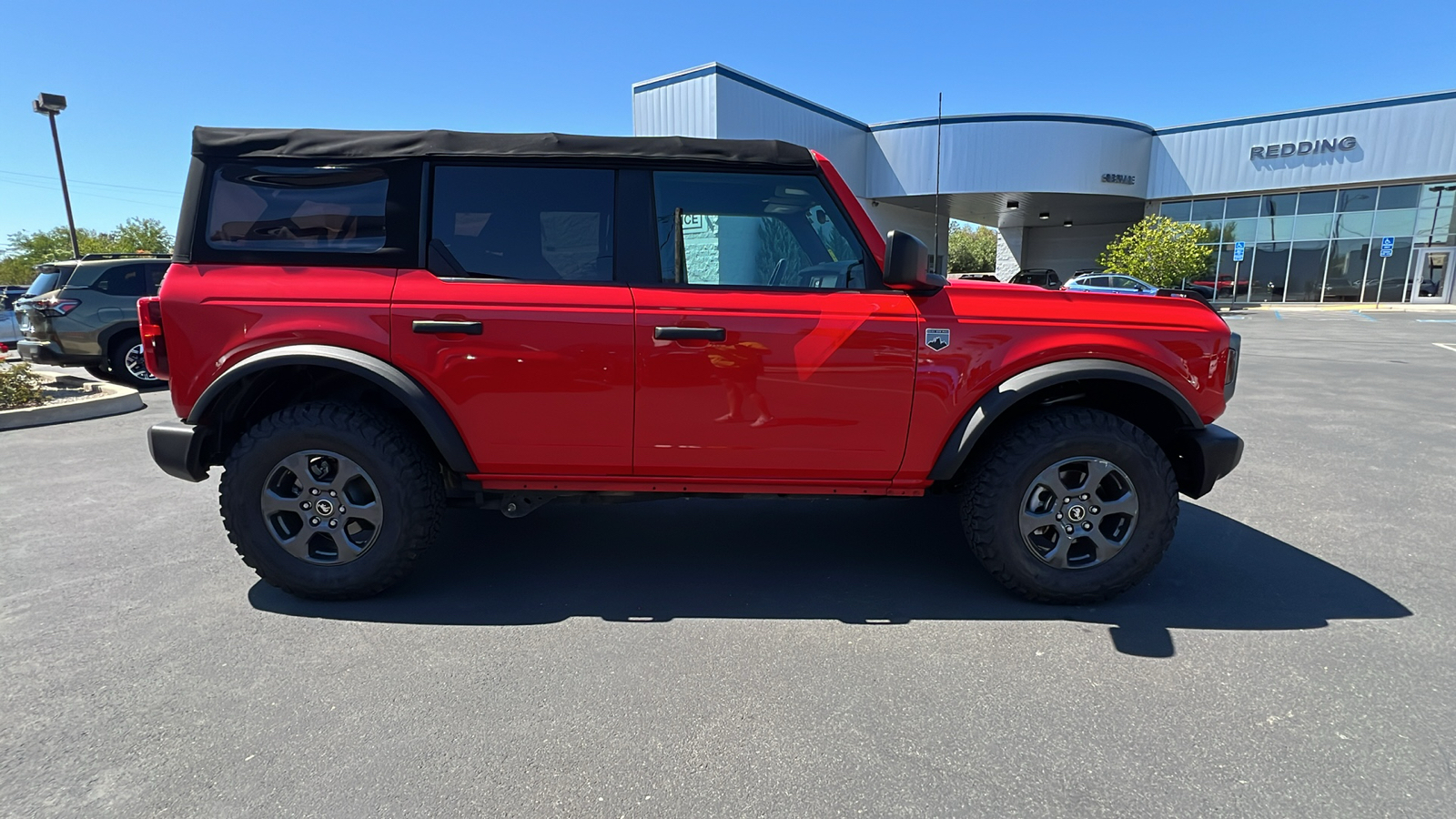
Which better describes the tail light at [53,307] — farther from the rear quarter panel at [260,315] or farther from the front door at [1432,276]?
the front door at [1432,276]

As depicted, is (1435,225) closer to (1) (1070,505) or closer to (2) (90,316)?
(1) (1070,505)

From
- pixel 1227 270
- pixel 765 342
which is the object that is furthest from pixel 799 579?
pixel 1227 270

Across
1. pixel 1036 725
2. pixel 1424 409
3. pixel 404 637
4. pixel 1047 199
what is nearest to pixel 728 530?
pixel 404 637

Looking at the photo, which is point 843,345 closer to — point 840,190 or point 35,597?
point 840,190

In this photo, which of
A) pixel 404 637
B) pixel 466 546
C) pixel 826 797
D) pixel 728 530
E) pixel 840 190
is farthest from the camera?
pixel 728 530

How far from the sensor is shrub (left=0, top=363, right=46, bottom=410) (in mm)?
6934

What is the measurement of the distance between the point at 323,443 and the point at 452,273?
889mm

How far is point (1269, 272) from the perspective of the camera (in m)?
32.4

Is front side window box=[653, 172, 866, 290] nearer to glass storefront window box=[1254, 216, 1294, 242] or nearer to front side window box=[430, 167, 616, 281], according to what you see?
front side window box=[430, 167, 616, 281]

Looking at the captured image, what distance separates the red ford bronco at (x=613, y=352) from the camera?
295 cm

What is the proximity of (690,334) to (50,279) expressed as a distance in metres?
10.2

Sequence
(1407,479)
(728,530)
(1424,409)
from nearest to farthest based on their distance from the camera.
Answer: (728,530)
(1407,479)
(1424,409)

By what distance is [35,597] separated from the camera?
10.4ft

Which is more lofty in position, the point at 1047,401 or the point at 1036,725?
the point at 1047,401
